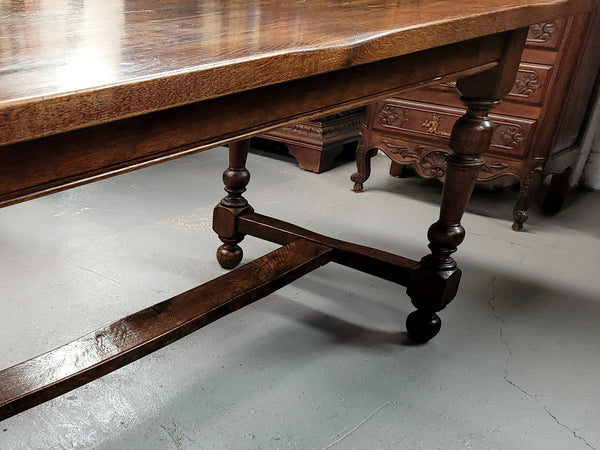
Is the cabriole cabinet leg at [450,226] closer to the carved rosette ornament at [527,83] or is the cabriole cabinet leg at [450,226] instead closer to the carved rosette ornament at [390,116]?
the carved rosette ornament at [527,83]

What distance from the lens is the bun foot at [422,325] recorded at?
190cm

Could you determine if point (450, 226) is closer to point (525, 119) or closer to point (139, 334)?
point (139, 334)

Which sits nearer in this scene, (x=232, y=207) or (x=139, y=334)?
(x=139, y=334)

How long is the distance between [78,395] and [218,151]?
7.66 ft

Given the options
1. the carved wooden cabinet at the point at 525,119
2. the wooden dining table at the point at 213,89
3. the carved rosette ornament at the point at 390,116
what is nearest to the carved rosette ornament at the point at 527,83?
the carved wooden cabinet at the point at 525,119

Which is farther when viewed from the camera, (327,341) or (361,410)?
(327,341)

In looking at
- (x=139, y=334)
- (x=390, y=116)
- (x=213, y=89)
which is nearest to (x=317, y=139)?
(x=390, y=116)

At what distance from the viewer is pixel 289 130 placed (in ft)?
11.6

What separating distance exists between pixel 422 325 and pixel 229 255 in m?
0.74

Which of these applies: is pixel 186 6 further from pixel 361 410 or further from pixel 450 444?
pixel 450 444

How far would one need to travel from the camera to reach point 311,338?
6.33 feet

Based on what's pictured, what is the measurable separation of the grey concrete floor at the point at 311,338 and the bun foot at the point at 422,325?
0.11 feet

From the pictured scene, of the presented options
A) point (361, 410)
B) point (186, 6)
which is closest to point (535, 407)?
point (361, 410)

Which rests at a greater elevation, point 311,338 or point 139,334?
point 139,334
